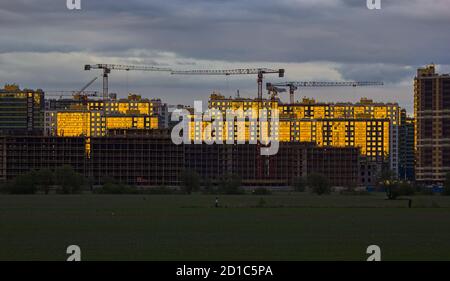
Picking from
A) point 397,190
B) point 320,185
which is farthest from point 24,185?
point 397,190

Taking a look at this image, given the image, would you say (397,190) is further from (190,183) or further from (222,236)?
(222,236)

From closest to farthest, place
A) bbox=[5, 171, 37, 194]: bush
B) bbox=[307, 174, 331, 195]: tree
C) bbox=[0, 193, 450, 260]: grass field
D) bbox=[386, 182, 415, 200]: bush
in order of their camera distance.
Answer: bbox=[0, 193, 450, 260]: grass field → bbox=[386, 182, 415, 200]: bush → bbox=[5, 171, 37, 194]: bush → bbox=[307, 174, 331, 195]: tree

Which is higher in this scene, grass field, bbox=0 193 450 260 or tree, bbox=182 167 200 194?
grass field, bbox=0 193 450 260

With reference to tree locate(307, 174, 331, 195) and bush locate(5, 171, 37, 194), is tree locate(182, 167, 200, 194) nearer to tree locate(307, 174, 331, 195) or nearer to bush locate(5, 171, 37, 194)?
tree locate(307, 174, 331, 195)

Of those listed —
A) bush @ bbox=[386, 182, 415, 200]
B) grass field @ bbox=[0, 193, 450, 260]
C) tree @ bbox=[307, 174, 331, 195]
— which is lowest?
tree @ bbox=[307, 174, 331, 195]

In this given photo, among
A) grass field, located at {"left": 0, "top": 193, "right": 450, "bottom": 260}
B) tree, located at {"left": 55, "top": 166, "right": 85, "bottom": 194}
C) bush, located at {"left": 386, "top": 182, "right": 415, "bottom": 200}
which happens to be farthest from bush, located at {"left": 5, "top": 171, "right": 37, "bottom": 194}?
grass field, located at {"left": 0, "top": 193, "right": 450, "bottom": 260}

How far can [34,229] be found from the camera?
59.5 metres

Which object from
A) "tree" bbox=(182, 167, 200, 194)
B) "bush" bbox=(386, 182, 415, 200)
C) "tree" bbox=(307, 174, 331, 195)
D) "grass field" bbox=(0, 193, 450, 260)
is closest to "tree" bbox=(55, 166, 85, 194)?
"tree" bbox=(182, 167, 200, 194)

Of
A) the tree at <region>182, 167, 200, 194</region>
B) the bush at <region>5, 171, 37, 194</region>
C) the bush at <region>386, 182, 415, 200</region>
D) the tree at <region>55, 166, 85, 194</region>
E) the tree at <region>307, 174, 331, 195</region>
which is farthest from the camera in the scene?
the tree at <region>182, 167, 200, 194</region>

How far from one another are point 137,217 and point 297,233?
779 inches

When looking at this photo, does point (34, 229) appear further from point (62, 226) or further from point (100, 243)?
point (100, 243)

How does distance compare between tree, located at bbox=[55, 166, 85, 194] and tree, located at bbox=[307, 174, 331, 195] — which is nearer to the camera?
tree, located at bbox=[55, 166, 85, 194]

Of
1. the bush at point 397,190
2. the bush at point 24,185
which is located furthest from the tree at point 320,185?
the bush at point 24,185

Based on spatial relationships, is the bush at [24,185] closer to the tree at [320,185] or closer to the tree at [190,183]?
the tree at [190,183]
